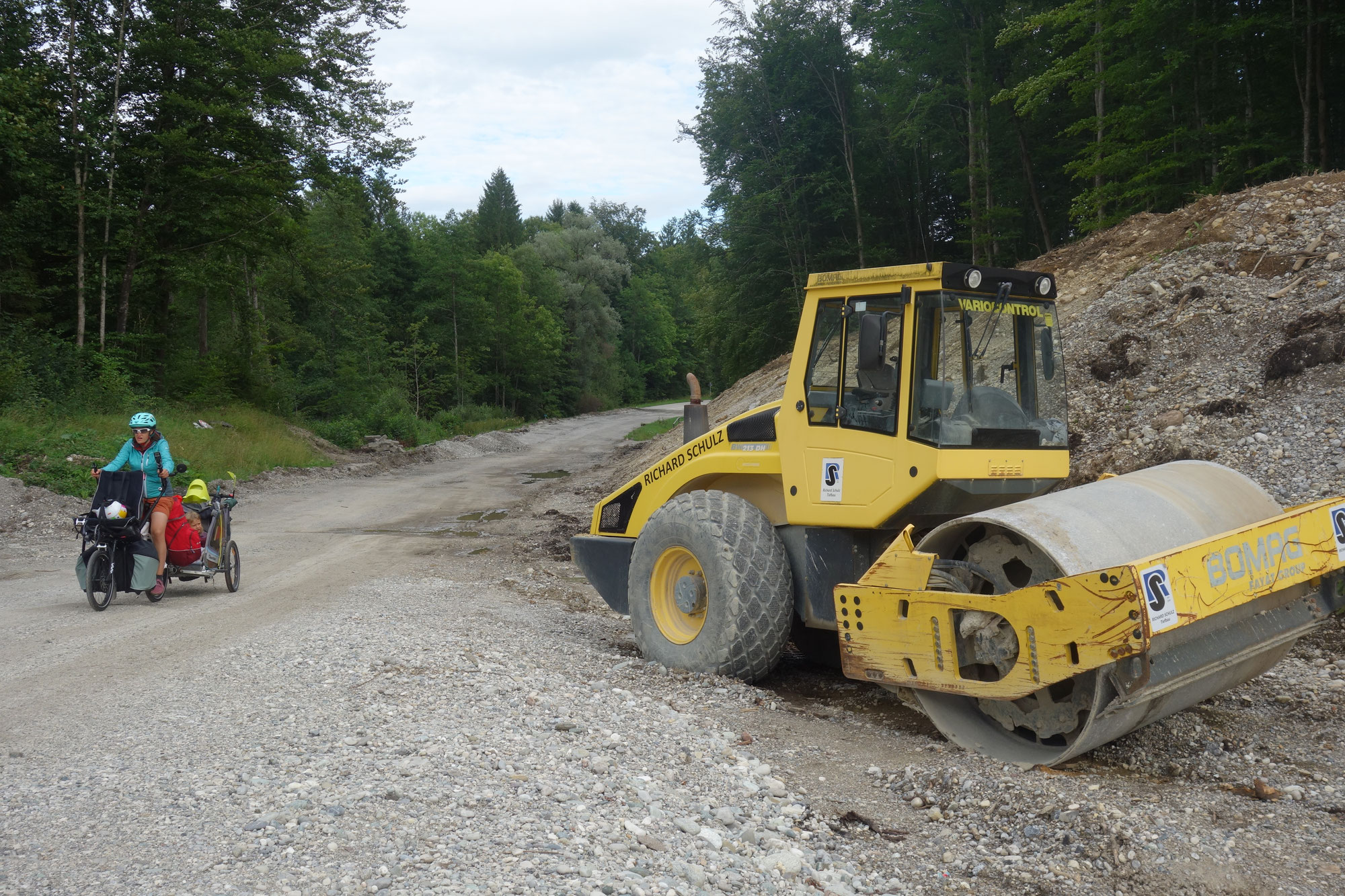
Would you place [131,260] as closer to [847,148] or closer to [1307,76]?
[847,148]

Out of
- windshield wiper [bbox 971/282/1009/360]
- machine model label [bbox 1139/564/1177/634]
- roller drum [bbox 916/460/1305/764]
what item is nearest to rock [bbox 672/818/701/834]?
roller drum [bbox 916/460/1305/764]

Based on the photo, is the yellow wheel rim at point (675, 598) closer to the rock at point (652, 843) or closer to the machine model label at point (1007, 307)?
the machine model label at point (1007, 307)

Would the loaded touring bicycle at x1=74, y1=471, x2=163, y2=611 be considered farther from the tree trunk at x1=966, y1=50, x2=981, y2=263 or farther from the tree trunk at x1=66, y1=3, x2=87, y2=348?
the tree trunk at x1=966, y1=50, x2=981, y2=263

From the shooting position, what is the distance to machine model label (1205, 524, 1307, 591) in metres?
4.33

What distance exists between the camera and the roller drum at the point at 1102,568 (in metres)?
4.40

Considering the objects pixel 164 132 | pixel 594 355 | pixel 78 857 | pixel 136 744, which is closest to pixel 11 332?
pixel 164 132

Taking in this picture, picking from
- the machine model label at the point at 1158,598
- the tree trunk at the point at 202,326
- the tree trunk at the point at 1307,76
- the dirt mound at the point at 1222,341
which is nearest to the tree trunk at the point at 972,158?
the tree trunk at the point at 1307,76

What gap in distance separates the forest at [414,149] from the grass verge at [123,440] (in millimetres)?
862

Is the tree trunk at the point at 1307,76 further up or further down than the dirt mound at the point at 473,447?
further up

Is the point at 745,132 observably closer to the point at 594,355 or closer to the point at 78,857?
the point at 78,857

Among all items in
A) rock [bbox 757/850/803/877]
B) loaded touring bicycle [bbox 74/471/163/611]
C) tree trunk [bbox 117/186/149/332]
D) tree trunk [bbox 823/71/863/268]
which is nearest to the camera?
rock [bbox 757/850/803/877]

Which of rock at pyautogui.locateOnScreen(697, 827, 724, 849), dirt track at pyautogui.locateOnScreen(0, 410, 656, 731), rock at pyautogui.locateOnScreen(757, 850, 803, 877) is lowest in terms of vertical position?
rock at pyautogui.locateOnScreen(757, 850, 803, 877)

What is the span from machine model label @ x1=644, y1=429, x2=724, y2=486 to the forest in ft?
51.3

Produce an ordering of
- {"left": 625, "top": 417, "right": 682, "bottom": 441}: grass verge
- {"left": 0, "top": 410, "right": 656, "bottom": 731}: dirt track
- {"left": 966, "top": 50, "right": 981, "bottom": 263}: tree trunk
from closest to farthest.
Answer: {"left": 0, "top": 410, "right": 656, "bottom": 731}: dirt track < {"left": 966, "top": 50, "right": 981, "bottom": 263}: tree trunk < {"left": 625, "top": 417, "right": 682, "bottom": 441}: grass verge
